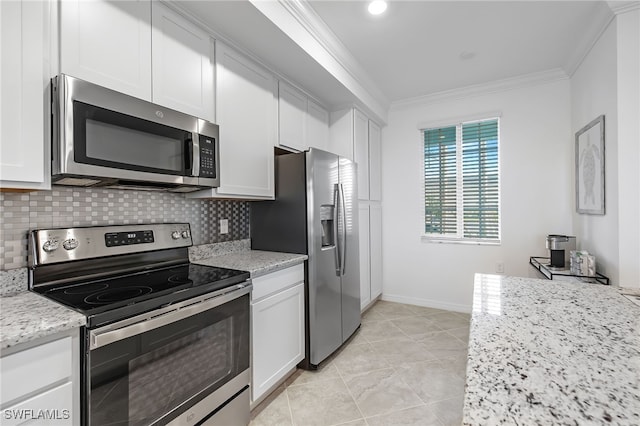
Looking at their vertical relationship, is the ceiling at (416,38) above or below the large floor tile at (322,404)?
above

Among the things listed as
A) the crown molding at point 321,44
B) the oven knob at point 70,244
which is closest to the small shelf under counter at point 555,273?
the crown molding at point 321,44

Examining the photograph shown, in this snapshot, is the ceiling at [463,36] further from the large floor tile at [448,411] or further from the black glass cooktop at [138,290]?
the large floor tile at [448,411]

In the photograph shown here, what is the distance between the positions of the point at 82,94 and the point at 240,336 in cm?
138

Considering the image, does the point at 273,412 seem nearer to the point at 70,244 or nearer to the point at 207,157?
the point at 70,244

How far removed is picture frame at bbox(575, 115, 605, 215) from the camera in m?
2.33

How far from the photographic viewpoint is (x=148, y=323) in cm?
123

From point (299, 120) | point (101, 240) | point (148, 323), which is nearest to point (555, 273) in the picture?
point (299, 120)

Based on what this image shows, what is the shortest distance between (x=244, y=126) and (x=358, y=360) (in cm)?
204

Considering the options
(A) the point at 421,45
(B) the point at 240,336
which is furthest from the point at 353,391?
(A) the point at 421,45

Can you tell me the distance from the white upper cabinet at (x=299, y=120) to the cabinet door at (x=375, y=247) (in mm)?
1082

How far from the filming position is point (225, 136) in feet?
6.56

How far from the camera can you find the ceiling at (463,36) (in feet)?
7.07

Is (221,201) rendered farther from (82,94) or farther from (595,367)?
(595,367)

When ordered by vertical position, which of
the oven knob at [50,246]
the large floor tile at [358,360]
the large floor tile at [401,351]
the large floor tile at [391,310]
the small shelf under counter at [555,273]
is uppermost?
the oven knob at [50,246]
